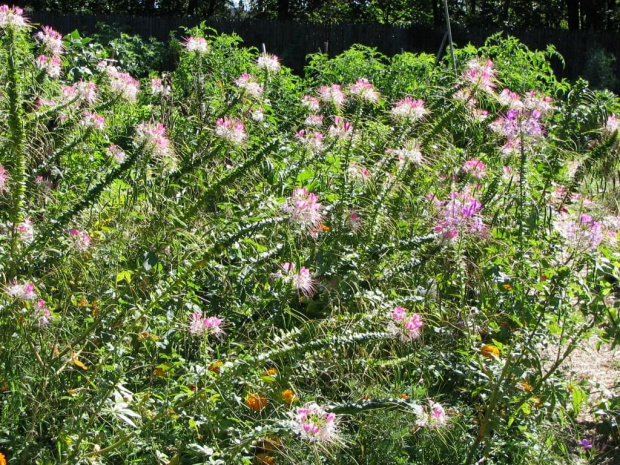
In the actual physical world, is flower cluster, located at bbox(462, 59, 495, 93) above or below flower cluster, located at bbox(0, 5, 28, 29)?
below

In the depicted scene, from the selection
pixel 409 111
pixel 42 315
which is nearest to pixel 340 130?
pixel 409 111

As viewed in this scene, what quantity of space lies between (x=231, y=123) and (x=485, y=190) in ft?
3.70

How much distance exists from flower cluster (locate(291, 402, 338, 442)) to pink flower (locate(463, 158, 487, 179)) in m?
1.56

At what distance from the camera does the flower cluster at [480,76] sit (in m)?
2.68

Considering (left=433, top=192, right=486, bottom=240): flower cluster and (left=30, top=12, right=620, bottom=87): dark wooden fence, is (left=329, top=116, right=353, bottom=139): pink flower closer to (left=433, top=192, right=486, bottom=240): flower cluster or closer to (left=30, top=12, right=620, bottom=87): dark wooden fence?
(left=433, top=192, right=486, bottom=240): flower cluster

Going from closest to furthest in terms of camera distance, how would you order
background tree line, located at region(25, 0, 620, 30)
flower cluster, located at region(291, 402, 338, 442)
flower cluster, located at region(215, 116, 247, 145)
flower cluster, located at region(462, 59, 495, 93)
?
flower cluster, located at region(291, 402, 338, 442), flower cluster, located at region(215, 116, 247, 145), flower cluster, located at region(462, 59, 495, 93), background tree line, located at region(25, 0, 620, 30)

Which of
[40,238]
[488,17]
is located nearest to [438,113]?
[40,238]

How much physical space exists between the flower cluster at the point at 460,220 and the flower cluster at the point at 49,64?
1.72 m

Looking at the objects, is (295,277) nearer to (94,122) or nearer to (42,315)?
(42,315)

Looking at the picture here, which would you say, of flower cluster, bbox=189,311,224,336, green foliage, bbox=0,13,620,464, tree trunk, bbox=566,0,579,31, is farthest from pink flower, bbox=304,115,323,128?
tree trunk, bbox=566,0,579,31

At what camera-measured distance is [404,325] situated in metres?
2.18

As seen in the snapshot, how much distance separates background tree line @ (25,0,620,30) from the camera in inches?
1122

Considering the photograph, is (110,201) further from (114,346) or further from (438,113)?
(438,113)

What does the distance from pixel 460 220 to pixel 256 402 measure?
803 mm
